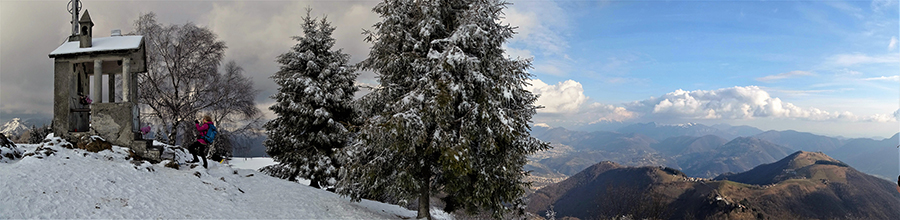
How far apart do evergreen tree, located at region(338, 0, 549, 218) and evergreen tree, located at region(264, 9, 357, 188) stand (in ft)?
15.1

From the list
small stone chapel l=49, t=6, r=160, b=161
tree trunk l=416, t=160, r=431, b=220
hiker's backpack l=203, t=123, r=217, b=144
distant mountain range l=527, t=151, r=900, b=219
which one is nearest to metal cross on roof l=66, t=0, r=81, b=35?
small stone chapel l=49, t=6, r=160, b=161

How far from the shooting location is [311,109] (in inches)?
→ 604

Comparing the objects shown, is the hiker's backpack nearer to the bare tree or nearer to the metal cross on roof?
the metal cross on roof

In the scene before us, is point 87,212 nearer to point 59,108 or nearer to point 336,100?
point 59,108

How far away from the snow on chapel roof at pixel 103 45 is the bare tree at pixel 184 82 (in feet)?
26.1

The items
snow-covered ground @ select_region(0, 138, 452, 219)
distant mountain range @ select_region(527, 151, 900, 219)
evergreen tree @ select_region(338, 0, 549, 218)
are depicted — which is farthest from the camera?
distant mountain range @ select_region(527, 151, 900, 219)

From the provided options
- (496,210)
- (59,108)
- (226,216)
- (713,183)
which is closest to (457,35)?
(496,210)

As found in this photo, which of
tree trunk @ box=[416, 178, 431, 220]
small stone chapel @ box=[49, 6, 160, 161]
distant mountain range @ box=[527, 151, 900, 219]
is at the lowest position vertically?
distant mountain range @ box=[527, 151, 900, 219]

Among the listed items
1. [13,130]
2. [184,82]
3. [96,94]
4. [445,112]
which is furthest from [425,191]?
[13,130]

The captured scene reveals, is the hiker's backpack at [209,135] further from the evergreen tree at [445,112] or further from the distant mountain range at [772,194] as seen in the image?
the distant mountain range at [772,194]

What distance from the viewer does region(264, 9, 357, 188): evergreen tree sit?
50.7ft

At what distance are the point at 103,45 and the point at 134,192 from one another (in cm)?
640

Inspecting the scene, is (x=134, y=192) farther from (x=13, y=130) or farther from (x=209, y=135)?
(x=13, y=130)

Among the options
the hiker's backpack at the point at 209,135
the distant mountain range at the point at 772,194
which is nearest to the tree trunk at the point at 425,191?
the hiker's backpack at the point at 209,135
